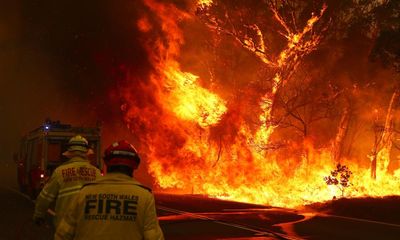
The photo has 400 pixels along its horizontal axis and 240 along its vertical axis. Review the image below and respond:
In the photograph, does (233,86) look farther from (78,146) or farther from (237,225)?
(78,146)

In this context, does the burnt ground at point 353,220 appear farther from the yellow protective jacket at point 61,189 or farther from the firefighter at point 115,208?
the firefighter at point 115,208

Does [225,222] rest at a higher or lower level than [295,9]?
lower

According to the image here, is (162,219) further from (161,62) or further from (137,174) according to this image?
(137,174)

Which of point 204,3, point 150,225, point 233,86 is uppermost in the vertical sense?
point 204,3

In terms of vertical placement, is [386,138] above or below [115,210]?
above

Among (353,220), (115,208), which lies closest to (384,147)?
(353,220)

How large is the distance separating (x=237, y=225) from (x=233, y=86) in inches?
647

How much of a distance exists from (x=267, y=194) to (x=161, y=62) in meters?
8.31

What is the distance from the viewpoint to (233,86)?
93.5 feet

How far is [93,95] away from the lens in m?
32.0

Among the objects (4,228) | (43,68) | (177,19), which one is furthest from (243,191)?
(43,68)

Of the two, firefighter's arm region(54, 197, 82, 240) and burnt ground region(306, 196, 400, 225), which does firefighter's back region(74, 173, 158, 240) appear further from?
burnt ground region(306, 196, 400, 225)

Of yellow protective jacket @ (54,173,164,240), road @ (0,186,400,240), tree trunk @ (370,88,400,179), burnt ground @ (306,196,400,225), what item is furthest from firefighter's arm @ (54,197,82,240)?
tree trunk @ (370,88,400,179)

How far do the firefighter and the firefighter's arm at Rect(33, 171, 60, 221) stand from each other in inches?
67.9
